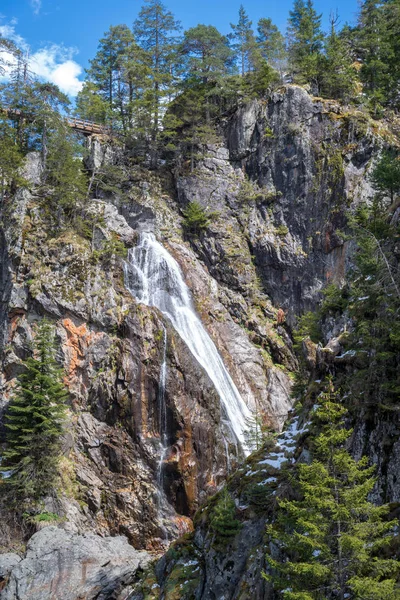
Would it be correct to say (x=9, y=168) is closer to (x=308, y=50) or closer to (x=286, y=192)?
(x=286, y=192)

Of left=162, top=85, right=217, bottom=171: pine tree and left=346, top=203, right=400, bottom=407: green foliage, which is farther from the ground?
left=162, top=85, right=217, bottom=171: pine tree

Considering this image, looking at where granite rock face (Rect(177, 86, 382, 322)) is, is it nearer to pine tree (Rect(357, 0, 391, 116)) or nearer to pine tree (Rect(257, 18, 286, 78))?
pine tree (Rect(357, 0, 391, 116))

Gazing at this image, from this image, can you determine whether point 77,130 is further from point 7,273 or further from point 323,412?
point 323,412

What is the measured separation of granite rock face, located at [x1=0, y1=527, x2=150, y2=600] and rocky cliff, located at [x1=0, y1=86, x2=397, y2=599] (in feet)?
6.70

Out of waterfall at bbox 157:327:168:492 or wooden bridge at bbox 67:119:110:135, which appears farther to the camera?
wooden bridge at bbox 67:119:110:135

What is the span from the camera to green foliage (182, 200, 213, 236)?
3466 centimetres

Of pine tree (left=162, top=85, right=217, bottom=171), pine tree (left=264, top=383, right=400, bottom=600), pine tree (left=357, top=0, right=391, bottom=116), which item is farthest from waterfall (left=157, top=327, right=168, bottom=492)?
pine tree (left=357, top=0, right=391, bottom=116)

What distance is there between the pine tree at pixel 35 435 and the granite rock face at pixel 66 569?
2067 millimetres

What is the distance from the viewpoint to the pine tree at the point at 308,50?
3778cm

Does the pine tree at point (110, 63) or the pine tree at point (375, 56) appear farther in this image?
the pine tree at point (110, 63)

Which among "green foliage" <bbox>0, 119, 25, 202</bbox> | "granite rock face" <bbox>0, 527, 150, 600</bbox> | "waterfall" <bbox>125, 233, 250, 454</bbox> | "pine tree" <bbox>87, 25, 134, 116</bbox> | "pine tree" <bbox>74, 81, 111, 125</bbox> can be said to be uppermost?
"pine tree" <bbox>87, 25, 134, 116</bbox>

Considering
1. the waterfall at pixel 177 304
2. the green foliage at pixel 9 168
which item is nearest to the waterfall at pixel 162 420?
the waterfall at pixel 177 304

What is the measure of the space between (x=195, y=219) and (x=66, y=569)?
77.3ft

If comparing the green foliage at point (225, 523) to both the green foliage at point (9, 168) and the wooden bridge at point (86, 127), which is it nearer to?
the green foliage at point (9, 168)
